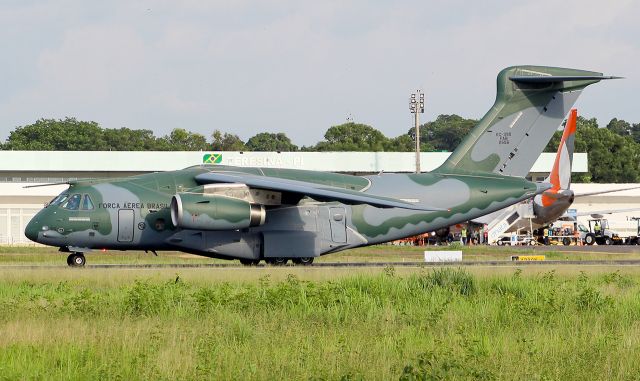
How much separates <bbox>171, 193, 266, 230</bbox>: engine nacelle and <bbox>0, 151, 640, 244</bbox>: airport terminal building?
44911mm

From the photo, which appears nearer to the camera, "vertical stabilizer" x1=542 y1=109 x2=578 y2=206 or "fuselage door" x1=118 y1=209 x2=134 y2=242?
"fuselage door" x1=118 y1=209 x2=134 y2=242

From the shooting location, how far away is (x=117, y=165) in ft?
272

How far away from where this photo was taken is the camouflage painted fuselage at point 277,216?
34.0 m

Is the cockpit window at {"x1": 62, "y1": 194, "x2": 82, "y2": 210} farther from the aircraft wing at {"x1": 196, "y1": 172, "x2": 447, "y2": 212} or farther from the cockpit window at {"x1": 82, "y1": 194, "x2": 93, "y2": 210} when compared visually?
the aircraft wing at {"x1": 196, "y1": 172, "x2": 447, "y2": 212}

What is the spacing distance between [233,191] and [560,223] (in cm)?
5260

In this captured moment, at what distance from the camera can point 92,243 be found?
112 ft

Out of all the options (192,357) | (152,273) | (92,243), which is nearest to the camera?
(192,357)

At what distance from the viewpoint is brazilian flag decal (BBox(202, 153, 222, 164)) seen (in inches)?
3287

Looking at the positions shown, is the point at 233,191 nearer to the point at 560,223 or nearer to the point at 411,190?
the point at 411,190

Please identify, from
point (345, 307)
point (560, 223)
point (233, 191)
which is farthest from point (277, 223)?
point (560, 223)

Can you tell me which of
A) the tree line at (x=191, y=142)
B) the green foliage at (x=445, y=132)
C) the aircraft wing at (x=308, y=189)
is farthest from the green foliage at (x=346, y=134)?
the aircraft wing at (x=308, y=189)

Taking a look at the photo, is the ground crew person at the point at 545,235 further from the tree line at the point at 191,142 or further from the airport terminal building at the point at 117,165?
the tree line at the point at 191,142

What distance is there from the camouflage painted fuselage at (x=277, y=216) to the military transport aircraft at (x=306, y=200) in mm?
36

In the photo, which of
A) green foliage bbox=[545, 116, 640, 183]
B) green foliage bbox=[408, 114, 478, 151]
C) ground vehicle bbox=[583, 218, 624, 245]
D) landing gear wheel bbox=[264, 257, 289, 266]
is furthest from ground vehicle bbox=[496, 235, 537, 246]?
green foliage bbox=[408, 114, 478, 151]
